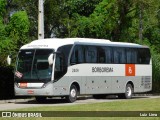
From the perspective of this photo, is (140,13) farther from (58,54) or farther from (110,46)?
(58,54)

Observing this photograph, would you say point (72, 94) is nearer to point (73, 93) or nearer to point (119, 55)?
point (73, 93)

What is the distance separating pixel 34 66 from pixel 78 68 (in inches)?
116

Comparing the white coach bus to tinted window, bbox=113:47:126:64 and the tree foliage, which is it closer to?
tinted window, bbox=113:47:126:64

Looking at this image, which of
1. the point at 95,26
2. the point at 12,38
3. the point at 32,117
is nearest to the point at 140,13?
the point at 95,26

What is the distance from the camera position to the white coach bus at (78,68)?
1096 inches

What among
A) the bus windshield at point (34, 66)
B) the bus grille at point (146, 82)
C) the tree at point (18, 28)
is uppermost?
the tree at point (18, 28)

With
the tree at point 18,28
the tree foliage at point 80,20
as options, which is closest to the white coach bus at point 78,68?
the tree foliage at point 80,20

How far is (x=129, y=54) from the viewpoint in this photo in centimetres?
3434

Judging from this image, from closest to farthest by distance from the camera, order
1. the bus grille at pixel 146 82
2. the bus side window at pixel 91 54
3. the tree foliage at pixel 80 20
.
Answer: the bus side window at pixel 91 54, the bus grille at pixel 146 82, the tree foliage at pixel 80 20

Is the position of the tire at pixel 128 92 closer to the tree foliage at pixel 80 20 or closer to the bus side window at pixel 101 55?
the bus side window at pixel 101 55

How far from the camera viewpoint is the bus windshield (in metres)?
27.8

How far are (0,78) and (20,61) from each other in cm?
297

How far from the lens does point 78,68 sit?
29750 mm

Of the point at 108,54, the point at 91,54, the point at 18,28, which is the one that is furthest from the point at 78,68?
the point at 18,28
